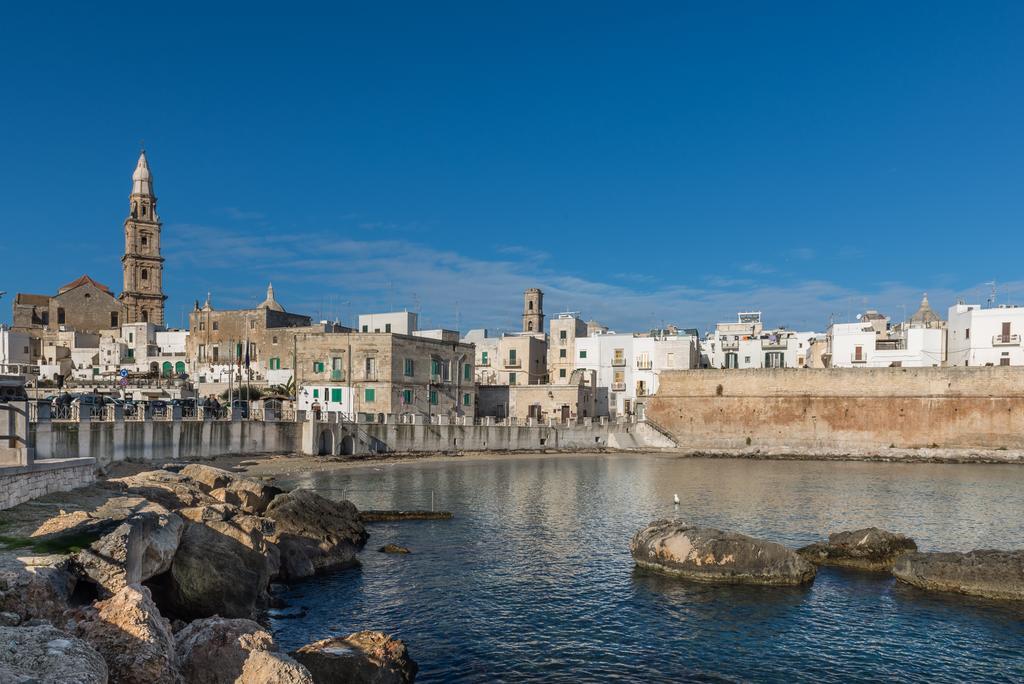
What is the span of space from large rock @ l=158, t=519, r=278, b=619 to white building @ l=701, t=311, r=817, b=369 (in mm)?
64859

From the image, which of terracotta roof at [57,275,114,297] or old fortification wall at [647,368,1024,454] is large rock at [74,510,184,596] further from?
terracotta roof at [57,275,114,297]

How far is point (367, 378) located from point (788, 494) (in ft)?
112

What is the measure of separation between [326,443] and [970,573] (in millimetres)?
40882

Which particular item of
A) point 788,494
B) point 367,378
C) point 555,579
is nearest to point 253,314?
point 367,378

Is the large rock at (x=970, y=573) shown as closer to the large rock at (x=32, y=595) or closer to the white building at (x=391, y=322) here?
the large rock at (x=32, y=595)

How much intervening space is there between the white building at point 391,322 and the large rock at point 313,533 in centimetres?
4969

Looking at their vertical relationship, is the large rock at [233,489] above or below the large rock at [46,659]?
below

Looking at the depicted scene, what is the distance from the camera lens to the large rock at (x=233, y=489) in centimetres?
2519

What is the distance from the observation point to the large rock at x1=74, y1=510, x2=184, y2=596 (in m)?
13.0

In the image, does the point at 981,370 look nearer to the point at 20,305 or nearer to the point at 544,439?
the point at 544,439

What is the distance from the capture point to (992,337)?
2650 inches

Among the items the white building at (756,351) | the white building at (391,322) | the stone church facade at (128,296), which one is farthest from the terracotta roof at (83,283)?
the white building at (756,351)

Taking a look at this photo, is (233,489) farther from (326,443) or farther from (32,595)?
(326,443)

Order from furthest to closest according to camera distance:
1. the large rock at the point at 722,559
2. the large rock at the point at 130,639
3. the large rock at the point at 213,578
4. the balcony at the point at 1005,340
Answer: the balcony at the point at 1005,340
the large rock at the point at 722,559
the large rock at the point at 213,578
the large rock at the point at 130,639
